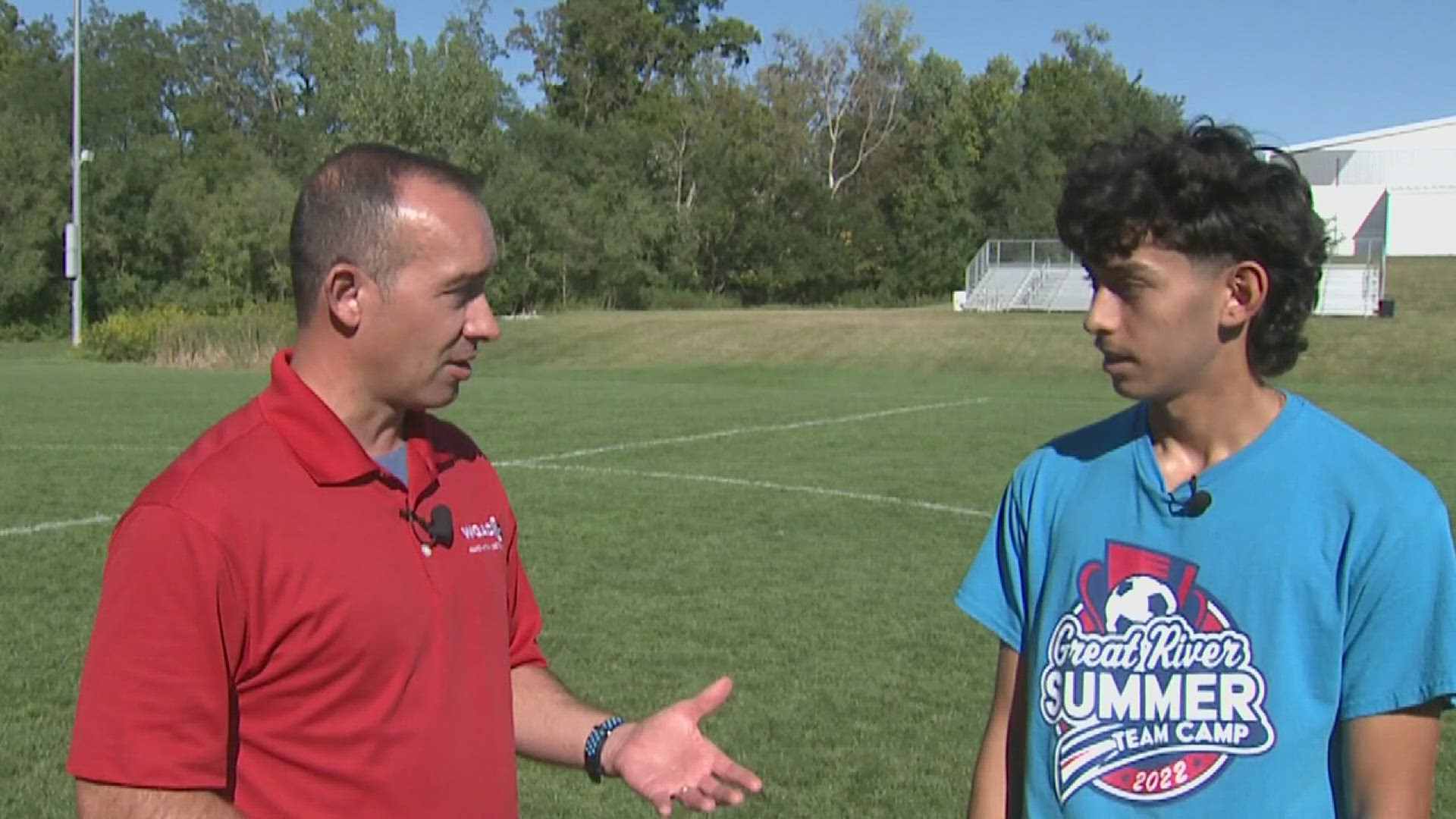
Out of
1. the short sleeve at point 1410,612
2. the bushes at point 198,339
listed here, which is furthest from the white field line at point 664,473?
the bushes at point 198,339

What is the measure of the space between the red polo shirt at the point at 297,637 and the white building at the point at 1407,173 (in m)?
66.2

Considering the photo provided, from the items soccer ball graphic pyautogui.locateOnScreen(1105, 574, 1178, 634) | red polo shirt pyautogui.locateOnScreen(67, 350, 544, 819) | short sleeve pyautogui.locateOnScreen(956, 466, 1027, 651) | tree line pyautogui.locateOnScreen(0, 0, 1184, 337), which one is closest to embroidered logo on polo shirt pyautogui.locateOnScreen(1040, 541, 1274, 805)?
soccer ball graphic pyautogui.locateOnScreen(1105, 574, 1178, 634)

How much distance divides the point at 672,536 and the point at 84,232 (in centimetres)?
5080

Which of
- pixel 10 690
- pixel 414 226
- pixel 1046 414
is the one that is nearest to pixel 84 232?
pixel 1046 414

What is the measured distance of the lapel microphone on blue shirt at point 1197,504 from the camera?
2.39 metres

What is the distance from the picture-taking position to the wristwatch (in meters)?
2.91

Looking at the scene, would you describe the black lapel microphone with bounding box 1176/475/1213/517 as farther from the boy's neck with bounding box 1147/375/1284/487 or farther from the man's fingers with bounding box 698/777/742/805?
the man's fingers with bounding box 698/777/742/805

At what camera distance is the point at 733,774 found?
2742mm

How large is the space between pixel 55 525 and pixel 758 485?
5.86 metres

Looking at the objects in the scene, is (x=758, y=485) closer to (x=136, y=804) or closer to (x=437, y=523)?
(x=437, y=523)

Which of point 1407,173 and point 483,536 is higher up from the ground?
point 1407,173

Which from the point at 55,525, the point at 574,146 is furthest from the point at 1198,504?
the point at 574,146

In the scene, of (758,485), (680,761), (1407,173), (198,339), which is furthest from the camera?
(1407,173)

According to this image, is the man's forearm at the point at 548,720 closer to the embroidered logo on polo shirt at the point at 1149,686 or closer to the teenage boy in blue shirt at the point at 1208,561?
the teenage boy in blue shirt at the point at 1208,561
